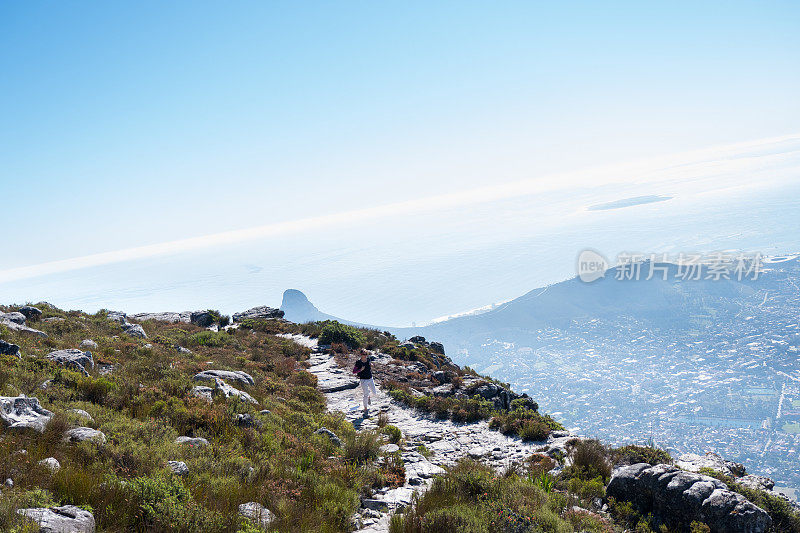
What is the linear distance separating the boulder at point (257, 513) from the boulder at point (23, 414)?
4518 mm

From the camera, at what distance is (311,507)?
6.73 m

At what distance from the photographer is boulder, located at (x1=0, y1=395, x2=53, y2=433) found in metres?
7.07

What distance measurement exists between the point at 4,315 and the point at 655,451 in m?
28.3

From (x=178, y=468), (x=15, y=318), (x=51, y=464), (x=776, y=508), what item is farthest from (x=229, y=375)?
(x=776, y=508)

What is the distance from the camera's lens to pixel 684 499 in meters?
7.36

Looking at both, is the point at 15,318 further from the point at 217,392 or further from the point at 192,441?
the point at 192,441

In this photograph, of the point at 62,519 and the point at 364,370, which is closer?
the point at 62,519

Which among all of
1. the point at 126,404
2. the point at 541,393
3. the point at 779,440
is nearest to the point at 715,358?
the point at 779,440

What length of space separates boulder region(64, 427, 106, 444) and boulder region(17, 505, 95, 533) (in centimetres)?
269

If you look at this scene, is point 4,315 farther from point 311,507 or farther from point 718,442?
point 718,442

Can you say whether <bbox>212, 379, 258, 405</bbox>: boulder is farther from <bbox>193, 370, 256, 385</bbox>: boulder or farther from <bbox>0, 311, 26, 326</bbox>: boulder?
<bbox>0, 311, 26, 326</bbox>: boulder

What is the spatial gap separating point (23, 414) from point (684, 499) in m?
13.4

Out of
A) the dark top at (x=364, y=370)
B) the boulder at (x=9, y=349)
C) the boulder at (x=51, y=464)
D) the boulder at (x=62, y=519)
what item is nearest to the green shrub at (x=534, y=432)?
the dark top at (x=364, y=370)

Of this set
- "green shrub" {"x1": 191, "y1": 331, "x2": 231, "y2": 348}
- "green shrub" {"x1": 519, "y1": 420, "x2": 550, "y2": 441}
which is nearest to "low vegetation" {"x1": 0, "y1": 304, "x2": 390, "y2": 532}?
"green shrub" {"x1": 519, "y1": 420, "x2": 550, "y2": 441}
